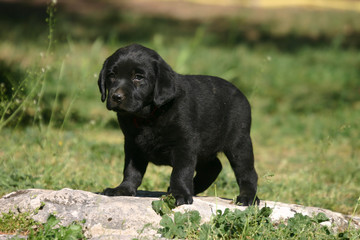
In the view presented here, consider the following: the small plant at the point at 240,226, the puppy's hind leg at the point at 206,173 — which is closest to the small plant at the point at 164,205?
the small plant at the point at 240,226

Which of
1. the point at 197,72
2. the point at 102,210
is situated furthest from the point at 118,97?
the point at 197,72

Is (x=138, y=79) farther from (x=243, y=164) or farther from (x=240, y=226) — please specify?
(x=240, y=226)

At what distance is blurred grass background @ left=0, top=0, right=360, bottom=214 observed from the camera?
6.64 meters

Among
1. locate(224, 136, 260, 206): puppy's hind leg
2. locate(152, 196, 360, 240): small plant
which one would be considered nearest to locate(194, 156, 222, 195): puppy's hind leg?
locate(224, 136, 260, 206): puppy's hind leg

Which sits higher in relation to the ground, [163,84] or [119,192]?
[163,84]

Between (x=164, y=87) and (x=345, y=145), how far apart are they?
5874 mm

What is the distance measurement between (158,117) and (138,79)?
386 millimetres

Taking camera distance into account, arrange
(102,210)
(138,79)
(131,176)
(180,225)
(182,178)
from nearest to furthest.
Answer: (180,225)
(102,210)
(182,178)
(138,79)
(131,176)

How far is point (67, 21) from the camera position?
2020 cm

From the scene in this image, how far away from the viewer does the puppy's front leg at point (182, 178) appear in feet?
15.6

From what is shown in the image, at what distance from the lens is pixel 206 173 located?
19.7 feet

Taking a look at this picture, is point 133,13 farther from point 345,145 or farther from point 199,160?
point 199,160

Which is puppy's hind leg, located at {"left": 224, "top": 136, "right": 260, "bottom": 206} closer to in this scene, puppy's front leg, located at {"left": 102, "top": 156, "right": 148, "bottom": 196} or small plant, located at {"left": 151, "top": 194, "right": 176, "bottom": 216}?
puppy's front leg, located at {"left": 102, "top": 156, "right": 148, "bottom": 196}

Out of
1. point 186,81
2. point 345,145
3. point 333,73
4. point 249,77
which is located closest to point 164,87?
point 186,81
